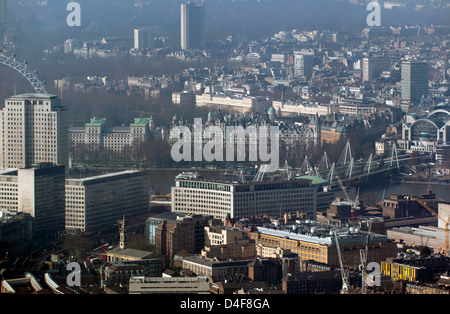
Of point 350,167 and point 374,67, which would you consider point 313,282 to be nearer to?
point 350,167

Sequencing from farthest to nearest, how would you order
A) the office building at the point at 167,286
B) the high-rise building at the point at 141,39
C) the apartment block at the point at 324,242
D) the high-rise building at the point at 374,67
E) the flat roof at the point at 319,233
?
the high-rise building at the point at 141,39, the high-rise building at the point at 374,67, the flat roof at the point at 319,233, the apartment block at the point at 324,242, the office building at the point at 167,286

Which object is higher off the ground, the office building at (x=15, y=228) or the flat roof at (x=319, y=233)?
the flat roof at (x=319, y=233)

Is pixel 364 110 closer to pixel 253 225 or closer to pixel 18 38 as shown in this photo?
pixel 18 38

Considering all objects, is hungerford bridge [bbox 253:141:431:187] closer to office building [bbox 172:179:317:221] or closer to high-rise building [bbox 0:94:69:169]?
office building [bbox 172:179:317:221]

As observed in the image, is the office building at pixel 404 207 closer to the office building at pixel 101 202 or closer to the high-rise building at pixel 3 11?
the office building at pixel 101 202

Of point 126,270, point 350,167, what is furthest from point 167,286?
point 350,167

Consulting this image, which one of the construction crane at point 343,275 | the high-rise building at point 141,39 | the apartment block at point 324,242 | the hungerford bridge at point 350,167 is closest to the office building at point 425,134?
the hungerford bridge at point 350,167

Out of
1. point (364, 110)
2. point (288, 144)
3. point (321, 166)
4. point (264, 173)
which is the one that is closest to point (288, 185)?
point (264, 173)
